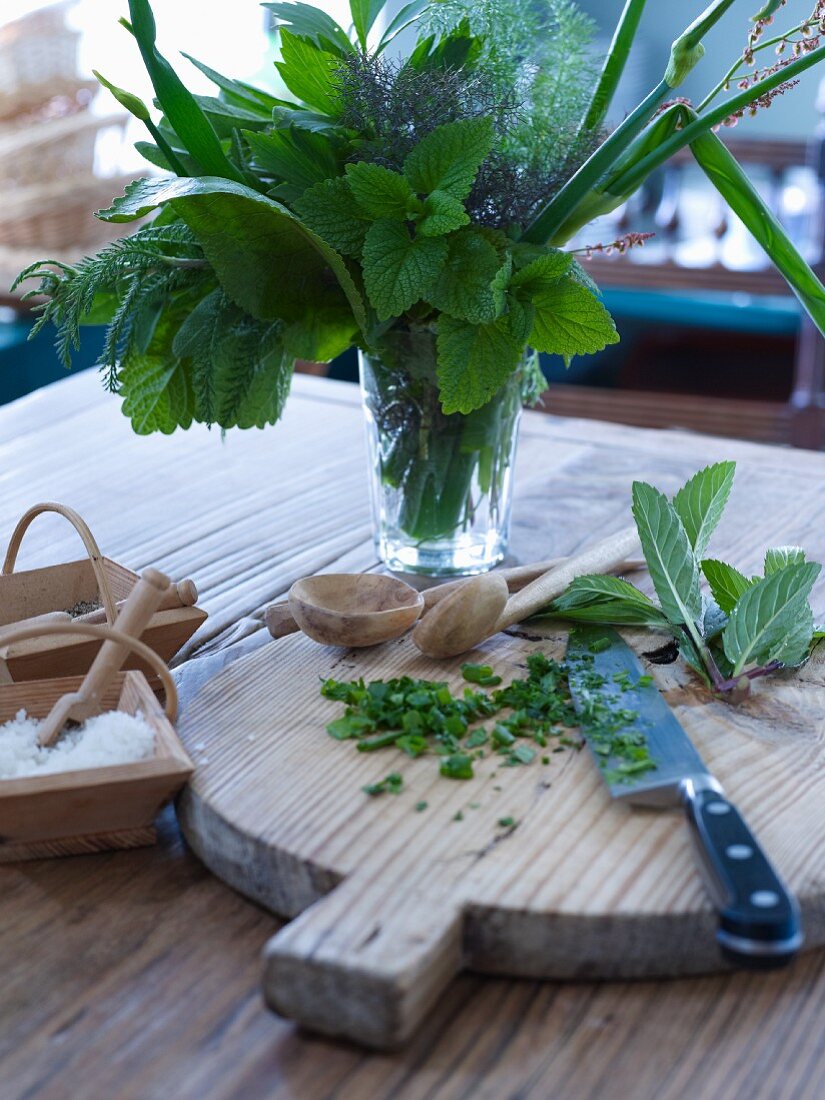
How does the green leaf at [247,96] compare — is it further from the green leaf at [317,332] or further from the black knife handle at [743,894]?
the black knife handle at [743,894]

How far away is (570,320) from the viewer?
2.95ft

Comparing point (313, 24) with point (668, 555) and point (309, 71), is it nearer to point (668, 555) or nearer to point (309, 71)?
point (309, 71)

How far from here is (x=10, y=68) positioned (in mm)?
3572

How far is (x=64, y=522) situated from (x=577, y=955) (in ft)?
2.62

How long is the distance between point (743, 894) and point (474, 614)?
0.34 metres

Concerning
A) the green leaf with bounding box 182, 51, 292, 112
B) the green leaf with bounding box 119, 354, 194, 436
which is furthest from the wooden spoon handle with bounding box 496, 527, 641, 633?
the green leaf with bounding box 182, 51, 292, 112

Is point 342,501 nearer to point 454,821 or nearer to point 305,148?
point 305,148

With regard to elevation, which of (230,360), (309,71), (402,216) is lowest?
(230,360)

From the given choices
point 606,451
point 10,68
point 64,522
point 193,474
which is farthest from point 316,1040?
point 10,68

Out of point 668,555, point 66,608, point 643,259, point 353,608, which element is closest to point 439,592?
point 353,608

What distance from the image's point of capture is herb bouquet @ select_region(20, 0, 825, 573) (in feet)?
Result: 2.80

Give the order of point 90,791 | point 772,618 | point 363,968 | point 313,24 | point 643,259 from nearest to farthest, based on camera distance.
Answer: point 363,968
point 90,791
point 772,618
point 313,24
point 643,259

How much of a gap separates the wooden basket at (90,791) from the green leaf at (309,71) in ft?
1.54

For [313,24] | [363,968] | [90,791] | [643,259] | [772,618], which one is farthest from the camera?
[643,259]
